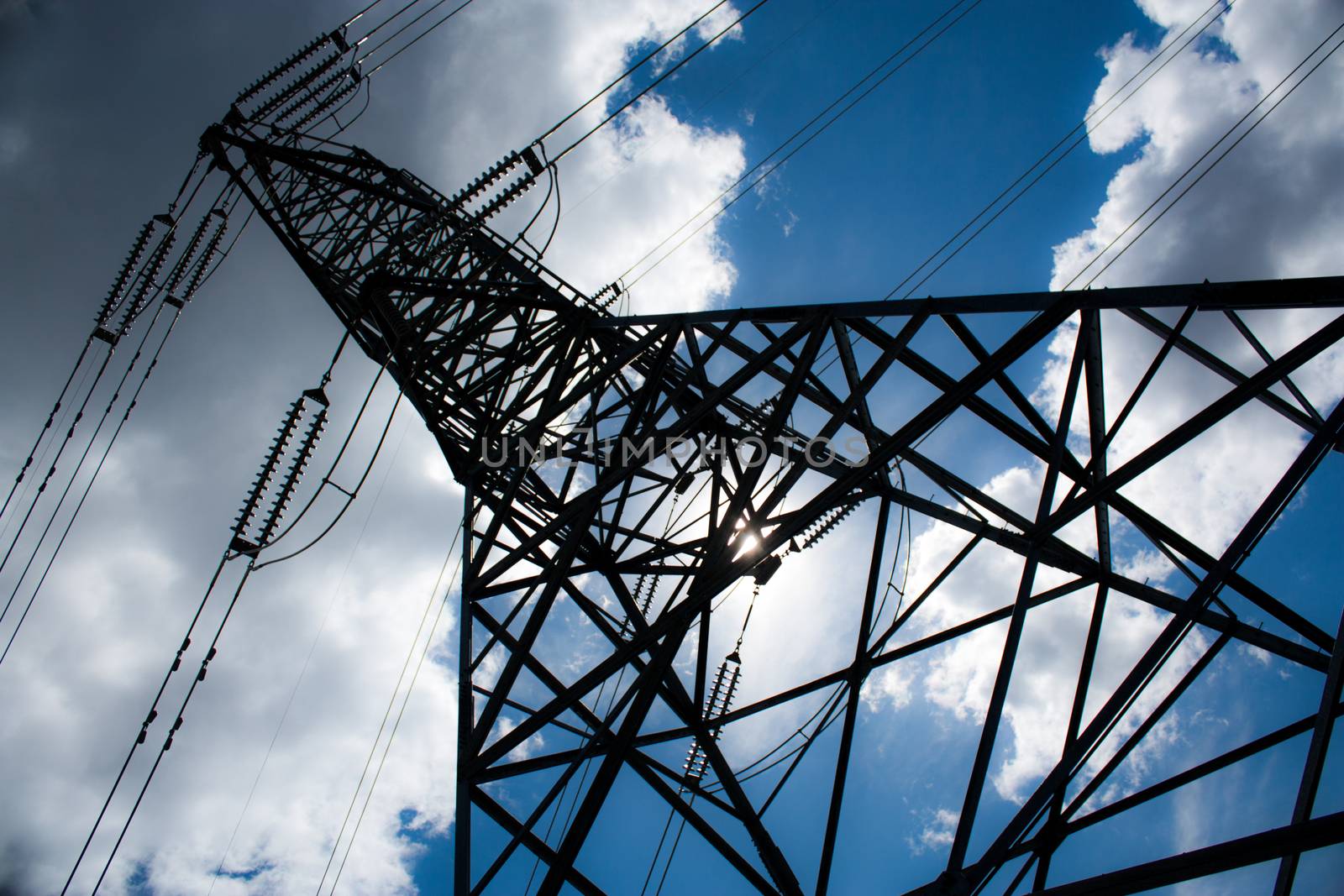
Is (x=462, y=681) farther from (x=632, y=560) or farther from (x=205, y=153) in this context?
(x=205, y=153)

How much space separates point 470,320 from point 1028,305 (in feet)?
22.2

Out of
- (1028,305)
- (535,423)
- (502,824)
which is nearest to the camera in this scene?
(1028,305)

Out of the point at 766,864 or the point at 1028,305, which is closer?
the point at 1028,305

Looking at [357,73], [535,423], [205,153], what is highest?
[357,73]

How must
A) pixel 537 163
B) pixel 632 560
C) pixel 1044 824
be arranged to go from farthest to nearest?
pixel 537 163
pixel 632 560
pixel 1044 824

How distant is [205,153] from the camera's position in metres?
12.8

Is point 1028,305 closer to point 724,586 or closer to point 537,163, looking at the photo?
point 724,586

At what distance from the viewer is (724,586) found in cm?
577

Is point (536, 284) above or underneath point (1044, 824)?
above

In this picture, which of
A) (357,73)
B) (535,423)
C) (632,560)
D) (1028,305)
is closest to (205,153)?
(357,73)

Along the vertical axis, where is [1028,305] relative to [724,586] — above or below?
above

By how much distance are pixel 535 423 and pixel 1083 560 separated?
5534 millimetres

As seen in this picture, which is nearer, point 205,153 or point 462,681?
point 462,681

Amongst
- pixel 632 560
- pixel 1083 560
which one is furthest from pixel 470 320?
pixel 1083 560
